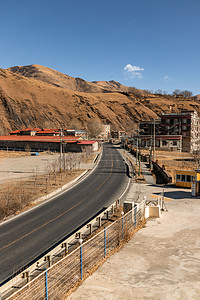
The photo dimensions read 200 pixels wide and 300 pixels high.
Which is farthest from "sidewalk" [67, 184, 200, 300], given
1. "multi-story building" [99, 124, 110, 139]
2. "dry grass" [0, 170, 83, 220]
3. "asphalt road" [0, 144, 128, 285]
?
"multi-story building" [99, 124, 110, 139]

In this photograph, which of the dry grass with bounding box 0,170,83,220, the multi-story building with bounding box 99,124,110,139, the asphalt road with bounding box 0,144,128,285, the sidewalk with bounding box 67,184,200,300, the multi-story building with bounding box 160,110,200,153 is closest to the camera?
the sidewalk with bounding box 67,184,200,300

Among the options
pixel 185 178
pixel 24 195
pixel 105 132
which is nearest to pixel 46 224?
pixel 24 195

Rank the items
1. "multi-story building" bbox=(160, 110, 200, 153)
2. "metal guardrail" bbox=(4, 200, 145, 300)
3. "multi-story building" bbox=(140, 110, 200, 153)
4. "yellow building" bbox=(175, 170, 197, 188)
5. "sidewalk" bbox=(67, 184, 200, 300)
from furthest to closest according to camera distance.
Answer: "multi-story building" bbox=(160, 110, 200, 153), "multi-story building" bbox=(140, 110, 200, 153), "yellow building" bbox=(175, 170, 197, 188), "sidewalk" bbox=(67, 184, 200, 300), "metal guardrail" bbox=(4, 200, 145, 300)

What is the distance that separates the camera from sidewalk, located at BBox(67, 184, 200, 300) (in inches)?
421

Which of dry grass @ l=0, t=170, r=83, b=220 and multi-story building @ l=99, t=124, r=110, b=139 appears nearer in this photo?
dry grass @ l=0, t=170, r=83, b=220

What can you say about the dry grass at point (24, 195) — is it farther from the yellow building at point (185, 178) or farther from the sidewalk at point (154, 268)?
the yellow building at point (185, 178)

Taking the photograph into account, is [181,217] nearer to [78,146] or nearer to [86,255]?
[86,255]

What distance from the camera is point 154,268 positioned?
1306 centimetres

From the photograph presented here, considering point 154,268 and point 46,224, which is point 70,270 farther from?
point 46,224

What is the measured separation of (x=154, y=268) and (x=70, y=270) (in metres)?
4.24

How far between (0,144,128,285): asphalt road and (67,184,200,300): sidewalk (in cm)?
486

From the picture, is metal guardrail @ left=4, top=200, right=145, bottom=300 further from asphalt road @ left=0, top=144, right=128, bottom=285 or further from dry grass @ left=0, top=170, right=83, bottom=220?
dry grass @ left=0, top=170, right=83, bottom=220

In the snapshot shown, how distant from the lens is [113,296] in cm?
1040

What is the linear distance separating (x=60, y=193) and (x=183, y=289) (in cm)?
2240
